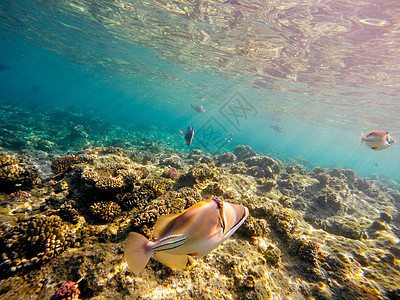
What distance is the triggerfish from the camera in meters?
1.36

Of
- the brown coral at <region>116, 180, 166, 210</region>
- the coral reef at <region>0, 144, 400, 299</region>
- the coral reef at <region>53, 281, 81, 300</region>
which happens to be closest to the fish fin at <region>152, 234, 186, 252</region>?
the coral reef at <region>0, 144, 400, 299</region>

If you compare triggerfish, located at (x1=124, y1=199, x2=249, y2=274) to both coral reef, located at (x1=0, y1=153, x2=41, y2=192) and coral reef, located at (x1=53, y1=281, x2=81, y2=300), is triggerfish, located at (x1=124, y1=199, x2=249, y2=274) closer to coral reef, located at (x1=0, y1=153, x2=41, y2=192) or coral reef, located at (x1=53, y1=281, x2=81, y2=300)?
coral reef, located at (x1=53, y1=281, x2=81, y2=300)

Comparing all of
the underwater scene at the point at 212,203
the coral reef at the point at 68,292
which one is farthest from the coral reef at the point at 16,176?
the coral reef at the point at 68,292

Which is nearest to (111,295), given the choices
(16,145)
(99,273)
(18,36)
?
(99,273)

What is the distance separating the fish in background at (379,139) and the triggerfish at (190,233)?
20.8ft

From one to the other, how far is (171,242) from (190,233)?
17 cm

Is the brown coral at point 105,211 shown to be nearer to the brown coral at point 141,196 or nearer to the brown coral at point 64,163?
the brown coral at point 141,196

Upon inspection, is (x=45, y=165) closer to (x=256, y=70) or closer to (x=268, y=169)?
(x=268, y=169)

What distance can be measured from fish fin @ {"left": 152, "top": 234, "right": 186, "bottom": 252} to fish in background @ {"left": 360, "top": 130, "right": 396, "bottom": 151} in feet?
22.7

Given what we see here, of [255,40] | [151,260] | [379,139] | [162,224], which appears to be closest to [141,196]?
[151,260]

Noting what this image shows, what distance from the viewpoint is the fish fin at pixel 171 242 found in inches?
53.2

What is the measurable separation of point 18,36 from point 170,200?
4452 cm

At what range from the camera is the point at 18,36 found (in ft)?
95.5

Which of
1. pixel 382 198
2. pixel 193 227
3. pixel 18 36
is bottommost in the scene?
pixel 18 36
